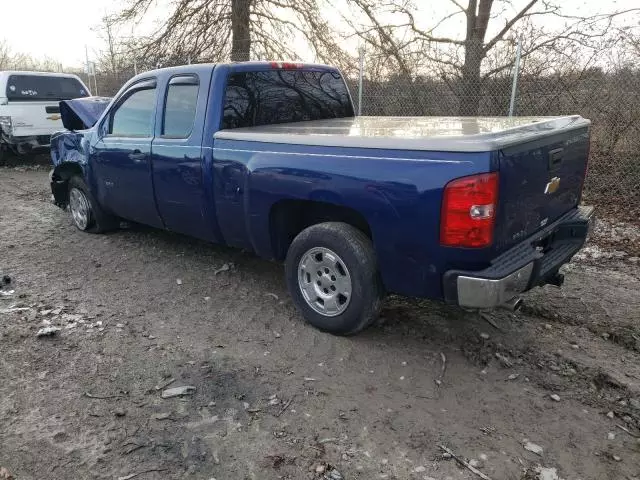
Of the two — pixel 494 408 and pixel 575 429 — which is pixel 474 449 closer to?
pixel 494 408

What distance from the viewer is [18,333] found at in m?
3.91

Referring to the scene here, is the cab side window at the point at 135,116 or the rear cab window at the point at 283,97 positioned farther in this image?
the cab side window at the point at 135,116

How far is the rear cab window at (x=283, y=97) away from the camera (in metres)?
4.34

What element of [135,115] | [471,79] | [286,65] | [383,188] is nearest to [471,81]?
[471,79]

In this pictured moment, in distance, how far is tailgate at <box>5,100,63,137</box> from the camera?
34.9 feet

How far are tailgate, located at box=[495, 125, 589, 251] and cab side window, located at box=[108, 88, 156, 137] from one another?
10.8 feet

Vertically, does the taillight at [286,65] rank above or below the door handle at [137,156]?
above

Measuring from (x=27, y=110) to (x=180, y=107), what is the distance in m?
7.91

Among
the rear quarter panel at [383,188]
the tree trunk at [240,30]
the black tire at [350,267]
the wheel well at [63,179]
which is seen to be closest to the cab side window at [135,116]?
the wheel well at [63,179]

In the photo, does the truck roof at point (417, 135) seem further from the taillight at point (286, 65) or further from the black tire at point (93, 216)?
the black tire at point (93, 216)

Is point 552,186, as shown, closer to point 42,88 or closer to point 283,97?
point 283,97

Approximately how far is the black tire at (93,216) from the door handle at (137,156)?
125cm

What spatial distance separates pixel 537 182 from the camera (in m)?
3.27

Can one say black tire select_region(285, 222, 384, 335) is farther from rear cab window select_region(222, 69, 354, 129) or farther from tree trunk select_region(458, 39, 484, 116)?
tree trunk select_region(458, 39, 484, 116)
